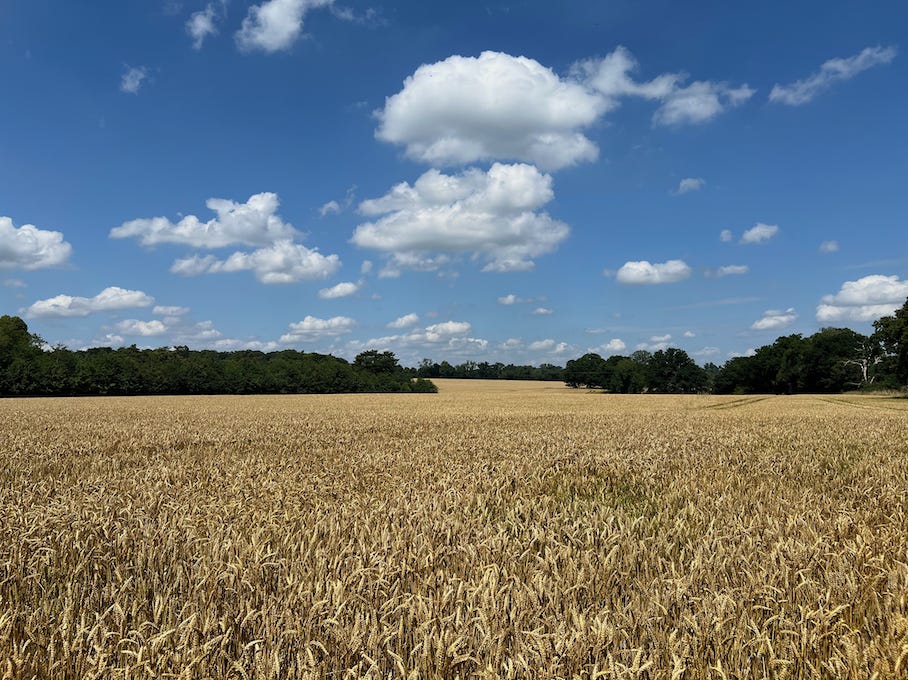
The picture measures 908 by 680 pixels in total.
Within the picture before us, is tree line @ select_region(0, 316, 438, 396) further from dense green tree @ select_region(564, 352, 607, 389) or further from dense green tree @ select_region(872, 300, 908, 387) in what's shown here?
dense green tree @ select_region(872, 300, 908, 387)

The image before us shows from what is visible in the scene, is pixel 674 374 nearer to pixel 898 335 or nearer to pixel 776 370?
pixel 776 370

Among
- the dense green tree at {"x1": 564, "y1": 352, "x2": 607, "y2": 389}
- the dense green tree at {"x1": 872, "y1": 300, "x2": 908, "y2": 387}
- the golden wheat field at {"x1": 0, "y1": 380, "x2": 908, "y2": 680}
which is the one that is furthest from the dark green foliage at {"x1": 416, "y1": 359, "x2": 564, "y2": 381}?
the golden wheat field at {"x1": 0, "y1": 380, "x2": 908, "y2": 680}

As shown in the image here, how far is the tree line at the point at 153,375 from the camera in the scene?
69562mm

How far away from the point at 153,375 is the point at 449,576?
8529 cm

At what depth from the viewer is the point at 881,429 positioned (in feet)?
51.4

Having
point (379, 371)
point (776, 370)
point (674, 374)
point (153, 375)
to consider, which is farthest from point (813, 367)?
point (153, 375)

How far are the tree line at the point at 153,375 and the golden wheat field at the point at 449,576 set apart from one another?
77.6 m

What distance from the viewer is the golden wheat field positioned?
7.69ft

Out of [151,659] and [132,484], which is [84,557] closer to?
[151,659]

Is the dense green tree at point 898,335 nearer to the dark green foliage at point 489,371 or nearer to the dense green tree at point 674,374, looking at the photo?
the dense green tree at point 674,374

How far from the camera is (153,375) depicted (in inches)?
3031

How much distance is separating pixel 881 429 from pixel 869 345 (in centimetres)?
8902

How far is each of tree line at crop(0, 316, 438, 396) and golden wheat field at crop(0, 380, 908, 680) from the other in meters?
77.6

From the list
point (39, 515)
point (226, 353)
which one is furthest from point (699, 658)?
point (226, 353)
